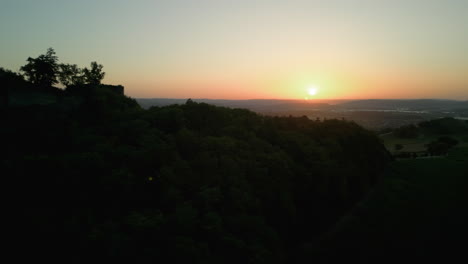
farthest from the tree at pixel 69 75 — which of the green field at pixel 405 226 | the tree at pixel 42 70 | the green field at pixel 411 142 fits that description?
the green field at pixel 411 142

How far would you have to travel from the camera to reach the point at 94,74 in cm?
2425

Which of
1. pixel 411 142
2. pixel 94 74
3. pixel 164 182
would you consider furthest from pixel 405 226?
pixel 411 142

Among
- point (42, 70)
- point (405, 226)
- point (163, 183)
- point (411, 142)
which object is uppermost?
point (42, 70)

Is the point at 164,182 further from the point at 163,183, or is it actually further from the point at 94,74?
the point at 94,74

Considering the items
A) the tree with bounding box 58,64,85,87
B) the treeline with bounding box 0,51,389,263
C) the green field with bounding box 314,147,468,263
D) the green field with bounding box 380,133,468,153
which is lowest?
the green field with bounding box 380,133,468,153

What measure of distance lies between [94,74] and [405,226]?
1139 inches

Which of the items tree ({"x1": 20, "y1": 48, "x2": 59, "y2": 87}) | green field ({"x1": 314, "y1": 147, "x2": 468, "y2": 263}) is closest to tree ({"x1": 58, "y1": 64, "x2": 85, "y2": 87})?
tree ({"x1": 20, "y1": 48, "x2": 59, "y2": 87})

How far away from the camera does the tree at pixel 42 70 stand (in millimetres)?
19141

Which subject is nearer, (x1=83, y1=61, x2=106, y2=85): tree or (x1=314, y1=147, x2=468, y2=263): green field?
(x1=314, y1=147, x2=468, y2=263): green field

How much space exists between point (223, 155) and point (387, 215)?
14.9 meters

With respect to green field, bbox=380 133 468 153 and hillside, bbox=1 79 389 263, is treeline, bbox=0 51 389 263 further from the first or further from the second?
green field, bbox=380 133 468 153

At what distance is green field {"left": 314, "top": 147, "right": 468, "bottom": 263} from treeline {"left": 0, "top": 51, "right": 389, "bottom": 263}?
151cm

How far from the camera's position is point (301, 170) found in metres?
18.1

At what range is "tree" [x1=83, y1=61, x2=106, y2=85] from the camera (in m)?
23.8
